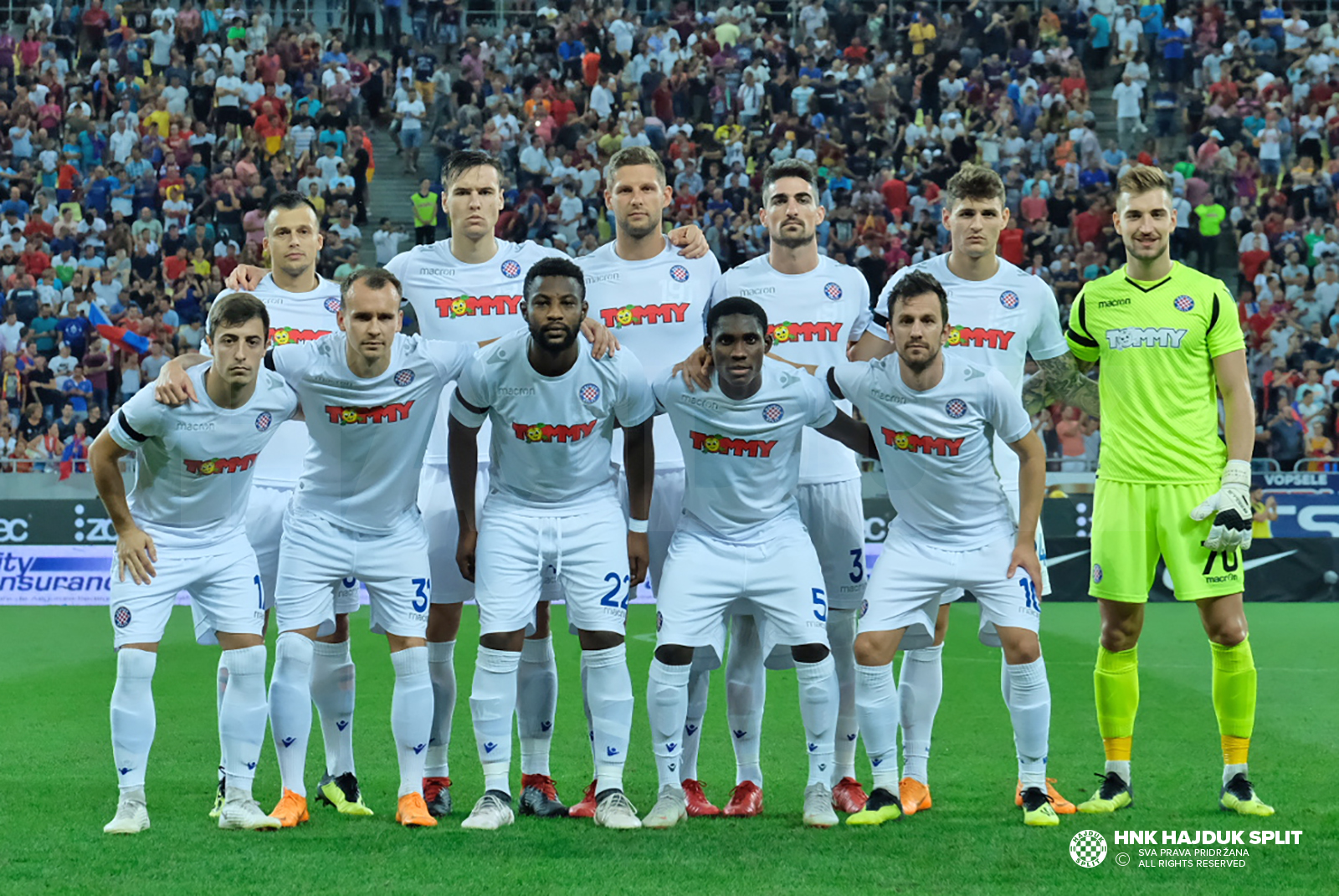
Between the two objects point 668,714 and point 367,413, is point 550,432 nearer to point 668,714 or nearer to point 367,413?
point 367,413

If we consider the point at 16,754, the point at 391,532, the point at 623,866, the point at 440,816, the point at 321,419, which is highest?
the point at 321,419

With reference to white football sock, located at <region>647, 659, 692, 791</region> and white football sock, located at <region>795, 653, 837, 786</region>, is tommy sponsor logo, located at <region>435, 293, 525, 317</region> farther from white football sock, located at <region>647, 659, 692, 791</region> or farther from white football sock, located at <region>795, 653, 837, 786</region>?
white football sock, located at <region>795, 653, 837, 786</region>

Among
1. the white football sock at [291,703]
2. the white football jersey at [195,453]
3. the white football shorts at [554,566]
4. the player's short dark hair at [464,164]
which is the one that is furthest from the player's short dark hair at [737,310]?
the white football sock at [291,703]

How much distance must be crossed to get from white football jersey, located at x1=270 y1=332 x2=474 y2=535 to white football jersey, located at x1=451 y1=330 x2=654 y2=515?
0.64 feet

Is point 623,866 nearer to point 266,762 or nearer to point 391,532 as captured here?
point 391,532

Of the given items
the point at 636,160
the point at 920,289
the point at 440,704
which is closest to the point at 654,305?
the point at 636,160

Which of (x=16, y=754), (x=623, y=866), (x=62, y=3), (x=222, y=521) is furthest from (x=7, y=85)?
(x=623, y=866)

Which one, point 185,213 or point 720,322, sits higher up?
point 720,322

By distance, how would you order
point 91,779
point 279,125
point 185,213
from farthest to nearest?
point 279,125, point 185,213, point 91,779

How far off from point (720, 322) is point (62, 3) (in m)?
22.6

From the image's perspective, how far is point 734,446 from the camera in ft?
20.4

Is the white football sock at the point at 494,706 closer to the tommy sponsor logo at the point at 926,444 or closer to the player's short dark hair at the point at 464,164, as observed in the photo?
the tommy sponsor logo at the point at 926,444

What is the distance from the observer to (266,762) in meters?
7.64

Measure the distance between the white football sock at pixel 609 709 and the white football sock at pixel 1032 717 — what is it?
1669mm
